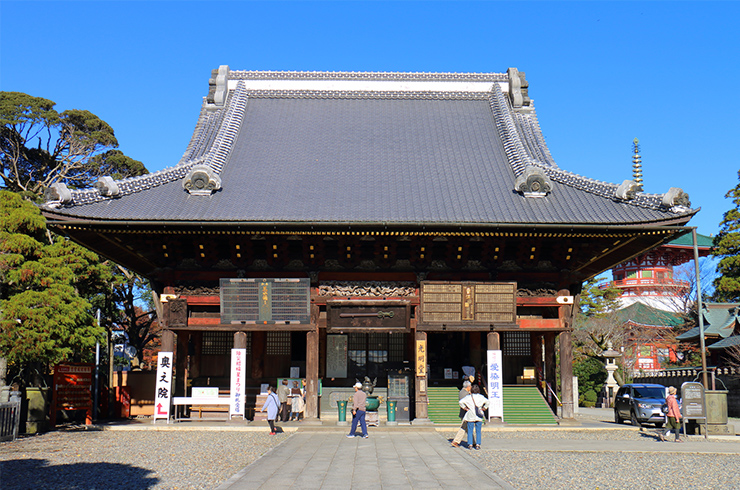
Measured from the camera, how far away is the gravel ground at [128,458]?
9594 mm

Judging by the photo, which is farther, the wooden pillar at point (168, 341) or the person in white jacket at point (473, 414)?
the wooden pillar at point (168, 341)

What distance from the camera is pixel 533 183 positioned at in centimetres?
1872

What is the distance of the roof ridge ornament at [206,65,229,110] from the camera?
2423 cm

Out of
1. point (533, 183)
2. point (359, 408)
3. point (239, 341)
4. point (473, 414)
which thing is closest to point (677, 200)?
point (533, 183)

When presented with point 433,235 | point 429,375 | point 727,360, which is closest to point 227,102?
point 433,235

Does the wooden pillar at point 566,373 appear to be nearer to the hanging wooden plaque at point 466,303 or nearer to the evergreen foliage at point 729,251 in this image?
the hanging wooden plaque at point 466,303

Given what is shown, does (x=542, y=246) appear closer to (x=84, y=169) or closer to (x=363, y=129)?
(x=363, y=129)

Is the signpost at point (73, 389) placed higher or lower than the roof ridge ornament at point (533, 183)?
lower

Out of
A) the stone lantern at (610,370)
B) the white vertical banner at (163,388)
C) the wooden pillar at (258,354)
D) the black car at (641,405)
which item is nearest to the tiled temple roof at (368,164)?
the white vertical banner at (163,388)

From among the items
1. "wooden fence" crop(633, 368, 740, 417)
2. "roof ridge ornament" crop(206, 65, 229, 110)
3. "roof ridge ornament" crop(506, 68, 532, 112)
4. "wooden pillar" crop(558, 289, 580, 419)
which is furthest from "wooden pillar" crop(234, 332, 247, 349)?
"wooden fence" crop(633, 368, 740, 417)

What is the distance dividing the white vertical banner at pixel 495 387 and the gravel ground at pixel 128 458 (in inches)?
248

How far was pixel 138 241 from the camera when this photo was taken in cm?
1775

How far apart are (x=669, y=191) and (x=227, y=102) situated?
55.6 feet

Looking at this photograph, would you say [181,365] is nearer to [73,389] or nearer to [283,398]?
[73,389]
